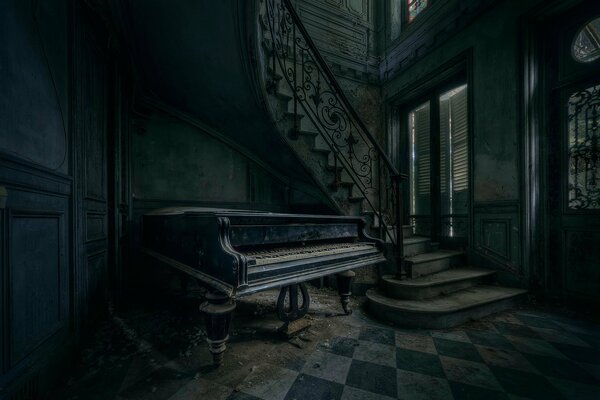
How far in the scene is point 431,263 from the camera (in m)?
3.26

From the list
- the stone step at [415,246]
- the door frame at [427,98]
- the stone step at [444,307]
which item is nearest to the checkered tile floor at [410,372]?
the stone step at [444,307]

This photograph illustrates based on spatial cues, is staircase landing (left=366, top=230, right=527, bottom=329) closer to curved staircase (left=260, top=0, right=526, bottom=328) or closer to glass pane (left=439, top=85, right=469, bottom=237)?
curved staircase (left=260, top=0, right=526, bottom=328)

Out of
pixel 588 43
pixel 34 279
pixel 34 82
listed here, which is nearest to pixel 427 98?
pixel 588 43

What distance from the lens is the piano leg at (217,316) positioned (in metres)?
1.61

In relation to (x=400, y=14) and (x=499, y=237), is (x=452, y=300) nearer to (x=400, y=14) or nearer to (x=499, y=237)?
(x=499, y=237)

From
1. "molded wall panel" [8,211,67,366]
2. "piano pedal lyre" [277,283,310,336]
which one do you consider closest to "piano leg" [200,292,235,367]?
"piano pedal lyre" [277,283,310,336]

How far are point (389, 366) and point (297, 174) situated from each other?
269cm

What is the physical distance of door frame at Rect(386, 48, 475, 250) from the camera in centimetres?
371

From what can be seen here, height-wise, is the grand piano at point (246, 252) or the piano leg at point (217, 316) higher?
the grand piano at point (246, 252)

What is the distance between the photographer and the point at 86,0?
1972 millimetres

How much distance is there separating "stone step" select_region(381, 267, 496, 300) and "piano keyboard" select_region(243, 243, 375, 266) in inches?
30.1

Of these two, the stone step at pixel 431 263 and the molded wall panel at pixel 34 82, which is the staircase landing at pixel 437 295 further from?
the molded wall panel at pixel 34 82

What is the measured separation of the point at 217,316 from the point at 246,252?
1.47 feet

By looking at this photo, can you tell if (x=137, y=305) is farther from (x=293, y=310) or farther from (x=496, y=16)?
(x=496, y=16)
